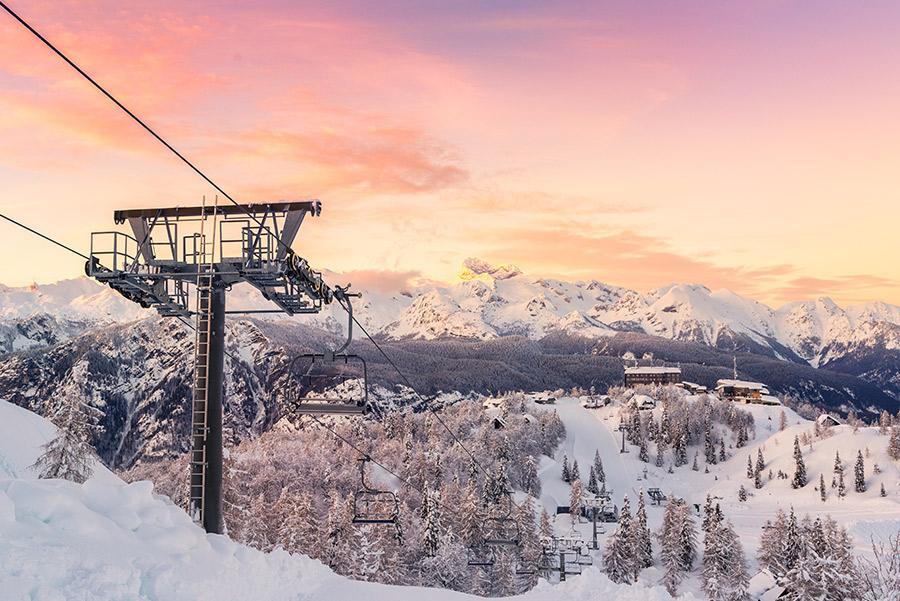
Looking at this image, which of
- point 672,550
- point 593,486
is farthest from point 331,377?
point 593,486

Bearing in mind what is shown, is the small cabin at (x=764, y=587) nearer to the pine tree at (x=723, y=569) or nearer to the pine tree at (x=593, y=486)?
the pine tree at (x=723, y=569)

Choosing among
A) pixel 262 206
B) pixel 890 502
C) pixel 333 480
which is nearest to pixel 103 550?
pixel 262 206

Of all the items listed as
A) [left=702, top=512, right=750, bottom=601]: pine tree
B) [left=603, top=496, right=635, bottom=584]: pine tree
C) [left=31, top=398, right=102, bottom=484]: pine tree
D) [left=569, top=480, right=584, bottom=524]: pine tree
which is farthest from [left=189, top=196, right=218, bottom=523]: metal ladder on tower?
[left=569, top=480, right=584, bottom=524]: pine tree

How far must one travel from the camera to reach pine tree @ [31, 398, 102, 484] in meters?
44.2

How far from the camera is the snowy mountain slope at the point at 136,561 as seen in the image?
1376 cm

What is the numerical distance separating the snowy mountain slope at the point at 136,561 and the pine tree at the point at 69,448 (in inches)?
1065

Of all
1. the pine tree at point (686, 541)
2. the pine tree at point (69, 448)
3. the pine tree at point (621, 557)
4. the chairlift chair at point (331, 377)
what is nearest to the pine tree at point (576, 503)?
the pine tree at point (686, 541)

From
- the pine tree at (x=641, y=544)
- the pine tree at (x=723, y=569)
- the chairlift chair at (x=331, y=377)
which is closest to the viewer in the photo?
the chairlift chair at (x=331, y=377)

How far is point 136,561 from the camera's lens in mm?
15594

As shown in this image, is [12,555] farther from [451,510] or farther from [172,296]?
[451,510]

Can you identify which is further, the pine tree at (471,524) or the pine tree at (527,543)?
the pine tree at (471,524)

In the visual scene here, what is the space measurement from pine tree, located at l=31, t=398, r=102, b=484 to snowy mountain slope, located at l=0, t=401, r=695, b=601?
88.8 feet

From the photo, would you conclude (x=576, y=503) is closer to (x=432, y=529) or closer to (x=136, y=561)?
(x=432, y=529)

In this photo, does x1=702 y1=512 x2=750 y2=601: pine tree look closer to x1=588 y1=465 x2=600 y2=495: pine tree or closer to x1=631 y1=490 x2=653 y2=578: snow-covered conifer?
x1=631 y1=490 x2=653 y2=578: snow-covered conifer
